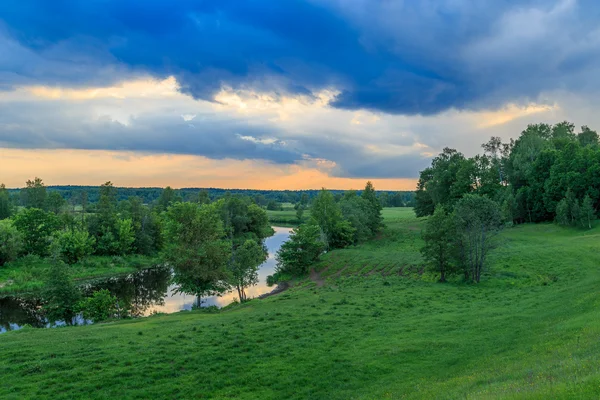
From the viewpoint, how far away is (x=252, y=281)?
51031 millimetres

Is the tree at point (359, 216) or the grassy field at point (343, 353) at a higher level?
the tree at point (359, 216)

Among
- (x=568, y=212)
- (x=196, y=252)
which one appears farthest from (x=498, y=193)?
(x=196, y=252)

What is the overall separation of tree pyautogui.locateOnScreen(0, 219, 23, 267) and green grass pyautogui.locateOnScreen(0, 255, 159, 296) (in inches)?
48.7

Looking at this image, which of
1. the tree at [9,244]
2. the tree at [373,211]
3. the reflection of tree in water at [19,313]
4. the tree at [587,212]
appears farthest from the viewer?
the tree at [373,211]

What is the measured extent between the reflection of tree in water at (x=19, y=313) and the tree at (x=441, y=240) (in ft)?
137

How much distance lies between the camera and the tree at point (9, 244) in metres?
61.5

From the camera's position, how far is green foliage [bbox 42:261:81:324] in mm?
34562

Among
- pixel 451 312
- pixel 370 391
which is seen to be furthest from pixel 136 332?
pixel 451 312

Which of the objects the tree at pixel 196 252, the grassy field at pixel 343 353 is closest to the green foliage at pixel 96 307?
the tree at pixel 196 252

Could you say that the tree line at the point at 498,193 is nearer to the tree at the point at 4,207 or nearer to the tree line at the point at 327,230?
the tree line at the point at 327,230

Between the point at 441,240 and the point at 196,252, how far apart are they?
27.8 m

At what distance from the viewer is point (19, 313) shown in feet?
142

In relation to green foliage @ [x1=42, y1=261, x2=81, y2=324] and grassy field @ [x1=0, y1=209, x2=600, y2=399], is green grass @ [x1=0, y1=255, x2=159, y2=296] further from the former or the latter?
grassy field @ [x1=0, y1=209, x2=600, y2=399]

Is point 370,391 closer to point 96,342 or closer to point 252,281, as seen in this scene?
point 96,342
